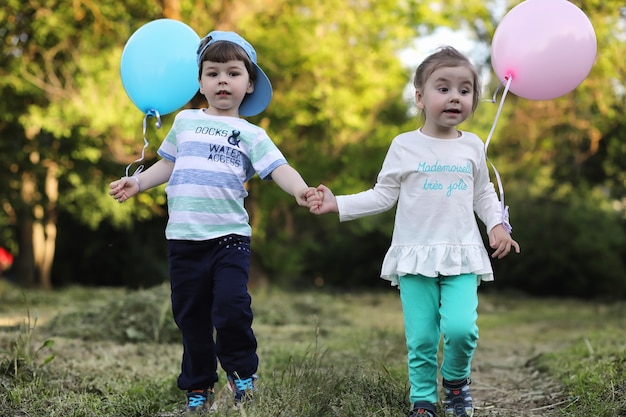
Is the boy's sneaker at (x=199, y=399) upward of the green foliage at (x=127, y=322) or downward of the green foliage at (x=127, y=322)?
downward

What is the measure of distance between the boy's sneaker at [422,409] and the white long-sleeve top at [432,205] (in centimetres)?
53

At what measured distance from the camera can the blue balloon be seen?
3.92 m

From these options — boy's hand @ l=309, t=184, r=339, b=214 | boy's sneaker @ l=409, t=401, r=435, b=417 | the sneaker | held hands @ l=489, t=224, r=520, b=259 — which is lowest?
boy's sneaker @ l=409, t=401, r=435, b=417

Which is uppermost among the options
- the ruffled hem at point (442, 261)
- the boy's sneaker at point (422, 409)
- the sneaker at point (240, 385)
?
the ruffled hem at point (442, 261)

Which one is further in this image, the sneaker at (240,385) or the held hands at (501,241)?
the sneaker at (240,385)

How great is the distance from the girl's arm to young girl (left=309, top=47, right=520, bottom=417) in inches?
30.7

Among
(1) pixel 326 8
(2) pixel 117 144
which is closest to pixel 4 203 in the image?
(2) pixel 117 144

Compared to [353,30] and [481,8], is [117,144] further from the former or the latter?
[481,8]

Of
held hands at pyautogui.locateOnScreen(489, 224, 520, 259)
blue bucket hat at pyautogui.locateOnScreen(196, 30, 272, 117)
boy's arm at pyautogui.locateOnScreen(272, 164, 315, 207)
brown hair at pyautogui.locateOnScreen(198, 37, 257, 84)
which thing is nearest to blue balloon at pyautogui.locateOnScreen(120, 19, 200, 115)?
blue bucket hat at pyautogui.locateOnScreen(196, 30, 272, 117)

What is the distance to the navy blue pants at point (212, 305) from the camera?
11.0 ft

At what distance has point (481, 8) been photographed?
40.4 feet

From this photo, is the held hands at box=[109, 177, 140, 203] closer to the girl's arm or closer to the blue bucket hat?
the girl's arm

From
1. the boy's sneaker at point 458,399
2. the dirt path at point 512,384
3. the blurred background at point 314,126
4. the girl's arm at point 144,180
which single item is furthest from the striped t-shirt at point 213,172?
the blurred background at point 314,126

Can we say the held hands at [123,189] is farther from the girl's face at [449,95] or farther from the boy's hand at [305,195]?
the girl's face at [449,95]
